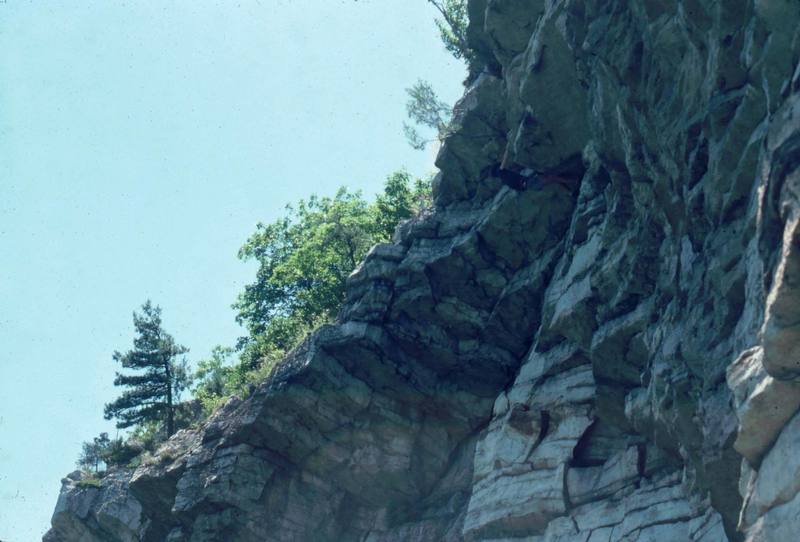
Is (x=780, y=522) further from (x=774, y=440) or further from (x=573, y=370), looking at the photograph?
(x=573, y=370)

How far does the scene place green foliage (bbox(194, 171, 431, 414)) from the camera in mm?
44562

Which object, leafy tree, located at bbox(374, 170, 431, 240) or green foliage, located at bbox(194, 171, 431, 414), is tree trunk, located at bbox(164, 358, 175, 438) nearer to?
green foliage, located at bbox(194, 171, 431, 414)

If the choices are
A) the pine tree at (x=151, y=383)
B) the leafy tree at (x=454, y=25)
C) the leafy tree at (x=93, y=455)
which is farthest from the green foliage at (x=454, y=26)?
the leafy tree at (x=93, y=455)

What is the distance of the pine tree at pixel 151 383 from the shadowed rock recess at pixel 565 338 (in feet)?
12.0

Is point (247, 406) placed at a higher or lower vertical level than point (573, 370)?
higher

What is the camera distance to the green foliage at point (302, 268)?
146 feet

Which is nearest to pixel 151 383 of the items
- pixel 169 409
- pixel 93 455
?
pixel 169 409

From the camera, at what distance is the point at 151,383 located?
44.2 meters

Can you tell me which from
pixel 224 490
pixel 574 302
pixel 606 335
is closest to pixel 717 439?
pixel 606 335

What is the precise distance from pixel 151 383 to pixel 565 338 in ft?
76.1

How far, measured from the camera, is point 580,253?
26.3 meters

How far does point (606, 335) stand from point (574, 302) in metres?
1.97

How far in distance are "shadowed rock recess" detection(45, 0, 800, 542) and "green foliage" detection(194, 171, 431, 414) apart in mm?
6737

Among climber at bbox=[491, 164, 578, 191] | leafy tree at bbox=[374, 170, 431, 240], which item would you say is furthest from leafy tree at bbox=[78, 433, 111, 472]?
climber at bbox=[491, 164, 578, 191]
